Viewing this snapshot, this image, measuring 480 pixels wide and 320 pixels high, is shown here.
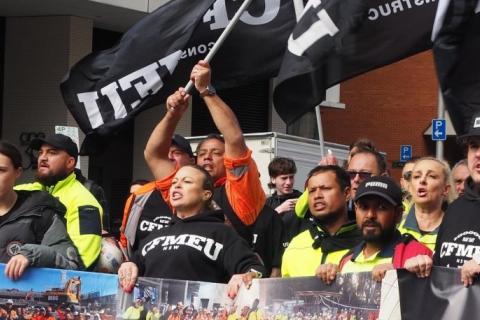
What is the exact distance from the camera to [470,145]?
562 centimetres

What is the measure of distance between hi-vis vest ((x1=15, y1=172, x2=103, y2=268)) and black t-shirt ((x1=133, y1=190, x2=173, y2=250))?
268 millimetres

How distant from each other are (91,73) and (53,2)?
30.7 feet

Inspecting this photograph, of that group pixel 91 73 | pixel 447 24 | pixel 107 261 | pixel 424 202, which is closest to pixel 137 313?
pixel 107 261

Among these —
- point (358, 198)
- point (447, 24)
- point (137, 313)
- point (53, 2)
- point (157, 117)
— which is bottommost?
point (137, 313)

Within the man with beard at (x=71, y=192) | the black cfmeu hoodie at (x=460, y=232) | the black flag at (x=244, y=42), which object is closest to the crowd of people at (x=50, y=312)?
the man with beard at (x=71, y=192)

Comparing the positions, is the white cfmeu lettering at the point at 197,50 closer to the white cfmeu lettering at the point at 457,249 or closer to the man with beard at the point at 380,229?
the man with beard at the point at 380,229

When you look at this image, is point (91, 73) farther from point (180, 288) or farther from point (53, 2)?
point (53, 2)

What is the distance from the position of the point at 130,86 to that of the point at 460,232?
155 inches

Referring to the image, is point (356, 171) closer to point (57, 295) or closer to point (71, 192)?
point (71, 192)

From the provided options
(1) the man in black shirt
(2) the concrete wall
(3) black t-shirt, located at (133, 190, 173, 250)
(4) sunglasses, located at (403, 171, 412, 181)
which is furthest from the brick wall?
(1) the man in black shirt

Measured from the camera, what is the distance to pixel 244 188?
7094 millimetres

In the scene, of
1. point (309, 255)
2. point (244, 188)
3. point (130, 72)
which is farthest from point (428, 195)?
point (130, 72)

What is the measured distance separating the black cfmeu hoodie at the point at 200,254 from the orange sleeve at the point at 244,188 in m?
0.64

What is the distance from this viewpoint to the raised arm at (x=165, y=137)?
7562 millimetres
